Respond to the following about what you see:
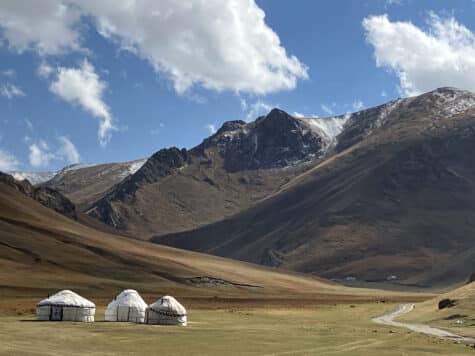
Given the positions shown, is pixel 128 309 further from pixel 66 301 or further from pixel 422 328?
pixel 422 328

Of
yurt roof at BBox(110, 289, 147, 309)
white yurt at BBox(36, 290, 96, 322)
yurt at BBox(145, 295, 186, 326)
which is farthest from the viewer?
yurt roof at BBox(110, 289, 147, 309)

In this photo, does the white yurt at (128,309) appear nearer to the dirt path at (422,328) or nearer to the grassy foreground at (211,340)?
the grassy foreground at (211,340)

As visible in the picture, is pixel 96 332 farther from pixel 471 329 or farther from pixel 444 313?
pixel 444 313

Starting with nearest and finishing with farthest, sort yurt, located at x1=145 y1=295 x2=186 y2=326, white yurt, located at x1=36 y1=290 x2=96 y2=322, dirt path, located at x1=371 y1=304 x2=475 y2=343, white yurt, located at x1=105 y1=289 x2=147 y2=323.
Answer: dirt path, located at x1=371 y1=304 x2=475 y2=343, yurt, located at x1=145 y1=295 x2=186 y2=326, white yurt, located at x1=36 y1=290 x2=96 y2=322, white yurt, located at x1=105 y1=289 x2=147 y2=323

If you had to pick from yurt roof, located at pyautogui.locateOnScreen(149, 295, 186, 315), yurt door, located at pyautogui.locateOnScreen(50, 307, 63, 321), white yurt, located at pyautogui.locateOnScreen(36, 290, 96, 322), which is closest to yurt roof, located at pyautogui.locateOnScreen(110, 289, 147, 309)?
yurt roof, located at pyautogui.locateOnScreen(149, 295, 186, 315)

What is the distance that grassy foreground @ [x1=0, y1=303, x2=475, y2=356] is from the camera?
4981 centimetres

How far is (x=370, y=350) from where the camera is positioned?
52.0 meters

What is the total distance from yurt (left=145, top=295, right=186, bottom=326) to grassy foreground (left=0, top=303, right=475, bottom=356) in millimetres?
1968

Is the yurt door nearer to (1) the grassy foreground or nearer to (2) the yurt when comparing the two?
(1) the grassy foreground

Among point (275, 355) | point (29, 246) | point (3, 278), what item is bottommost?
point (275, 355)

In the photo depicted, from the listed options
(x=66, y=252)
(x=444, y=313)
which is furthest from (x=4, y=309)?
(x=66, y=252)

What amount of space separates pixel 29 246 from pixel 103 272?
20.7m

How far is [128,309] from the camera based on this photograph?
3127 inches

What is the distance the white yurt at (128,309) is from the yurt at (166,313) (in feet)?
6.82
